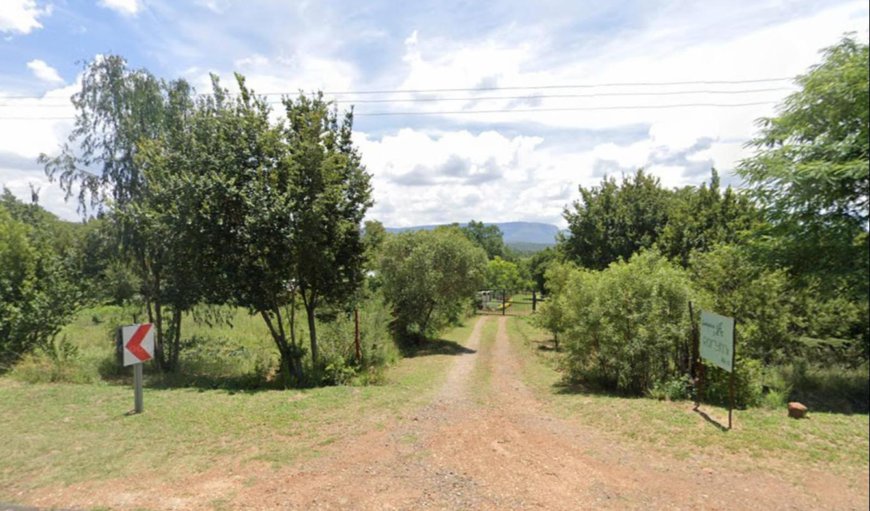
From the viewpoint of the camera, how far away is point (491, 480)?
4707mm

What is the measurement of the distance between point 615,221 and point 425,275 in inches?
361

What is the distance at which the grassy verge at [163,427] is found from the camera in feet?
17.0

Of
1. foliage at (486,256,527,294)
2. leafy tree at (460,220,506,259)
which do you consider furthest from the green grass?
leafy tree at (460,220,506,259)

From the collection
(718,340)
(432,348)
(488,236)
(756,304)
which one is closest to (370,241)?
(718,340)

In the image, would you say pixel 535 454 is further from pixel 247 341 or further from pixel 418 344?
pixel 418 344

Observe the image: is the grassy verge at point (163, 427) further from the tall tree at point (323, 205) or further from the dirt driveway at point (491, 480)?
the tall tree at point (323, 205)

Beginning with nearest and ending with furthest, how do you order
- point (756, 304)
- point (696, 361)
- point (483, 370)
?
point (696, 361), point (756, 304), point (483, 370)

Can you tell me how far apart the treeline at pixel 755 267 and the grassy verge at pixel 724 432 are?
358 mm

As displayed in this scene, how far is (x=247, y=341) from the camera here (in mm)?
17766

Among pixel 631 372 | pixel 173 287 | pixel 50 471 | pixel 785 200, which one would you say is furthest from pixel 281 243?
pixel 785 200

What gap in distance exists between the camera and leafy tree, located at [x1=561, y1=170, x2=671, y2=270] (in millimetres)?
20422

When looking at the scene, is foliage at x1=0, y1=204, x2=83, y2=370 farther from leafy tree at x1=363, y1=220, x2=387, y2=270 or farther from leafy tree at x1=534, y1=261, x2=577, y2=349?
leafy tree at x1=534, y1=261, x2=577, y2=349

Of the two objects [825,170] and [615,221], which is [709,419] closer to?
[825,170]

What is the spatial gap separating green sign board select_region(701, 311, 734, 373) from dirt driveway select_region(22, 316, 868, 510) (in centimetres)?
224
